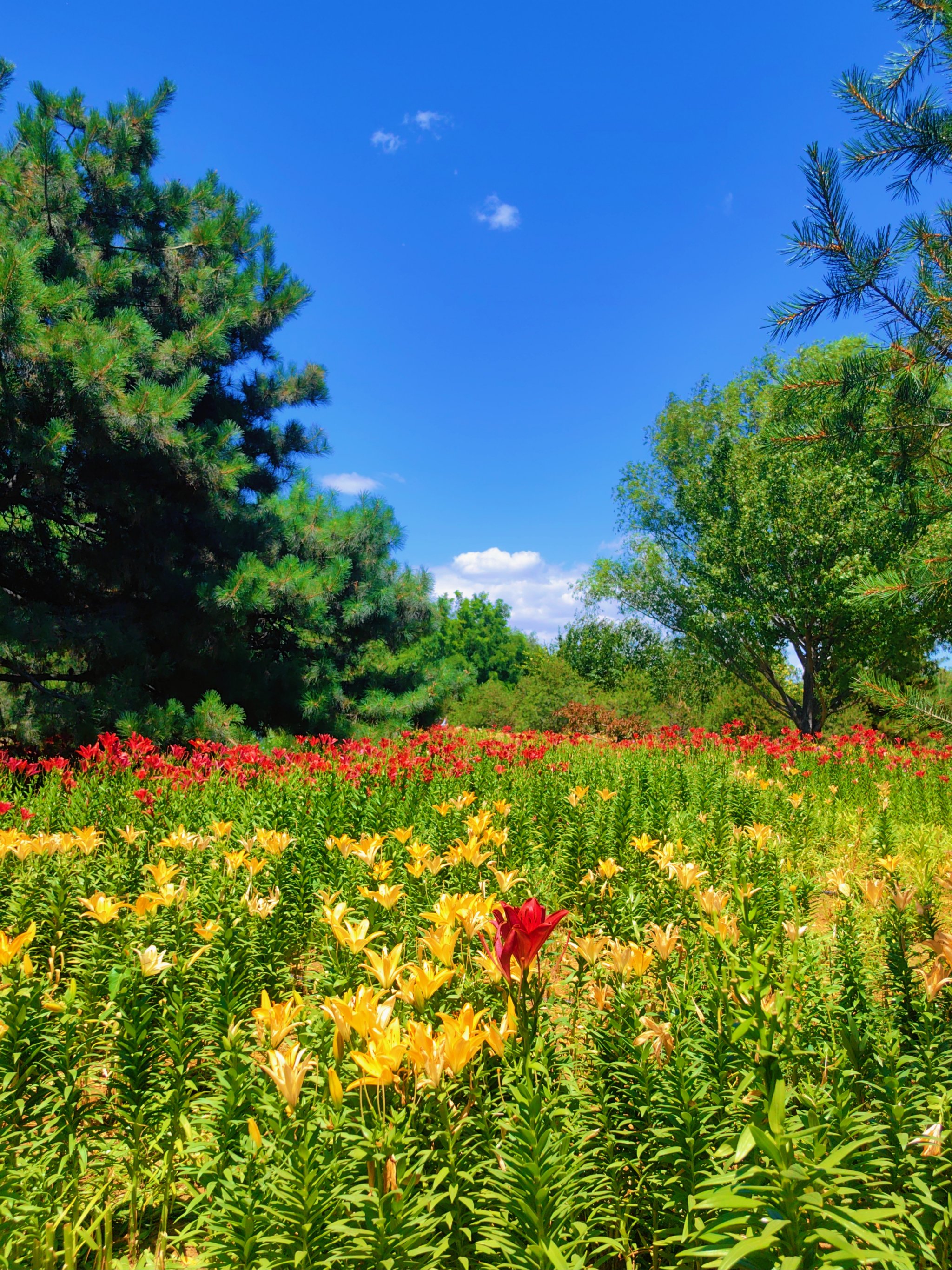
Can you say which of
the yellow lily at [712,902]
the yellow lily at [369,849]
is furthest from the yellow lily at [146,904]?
the yellow lily at [712,902]

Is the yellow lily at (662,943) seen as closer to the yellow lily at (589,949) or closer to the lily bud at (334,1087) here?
the yellow lily at (589,949)

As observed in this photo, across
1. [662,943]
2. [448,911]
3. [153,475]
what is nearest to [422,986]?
[448,911]

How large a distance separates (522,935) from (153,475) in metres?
9.40

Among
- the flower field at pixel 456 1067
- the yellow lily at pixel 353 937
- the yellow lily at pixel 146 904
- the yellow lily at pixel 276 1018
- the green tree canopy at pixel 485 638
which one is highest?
the green tree canopy at pixel 485 638

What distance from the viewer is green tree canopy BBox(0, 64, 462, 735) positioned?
7.24 meters

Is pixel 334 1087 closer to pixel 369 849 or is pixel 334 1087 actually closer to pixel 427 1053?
pixel 427 1053

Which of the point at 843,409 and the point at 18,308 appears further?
the point at 18,308

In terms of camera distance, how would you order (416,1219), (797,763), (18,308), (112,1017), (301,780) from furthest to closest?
(797,763) → (18,308) → (301,780) → (112,1017) → (416,1219)

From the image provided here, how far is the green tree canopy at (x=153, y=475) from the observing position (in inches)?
285

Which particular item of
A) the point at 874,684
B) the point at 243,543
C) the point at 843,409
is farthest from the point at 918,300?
the point at 243,543

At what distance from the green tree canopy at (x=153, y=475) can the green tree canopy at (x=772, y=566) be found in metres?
7.81

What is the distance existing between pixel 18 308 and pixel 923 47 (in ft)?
24.2

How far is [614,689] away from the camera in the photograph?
68.0 ft

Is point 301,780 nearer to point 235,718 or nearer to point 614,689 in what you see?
Answer: point 235,718
